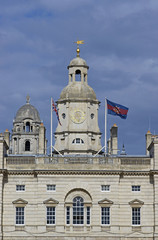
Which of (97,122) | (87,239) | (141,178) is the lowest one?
(87,239)

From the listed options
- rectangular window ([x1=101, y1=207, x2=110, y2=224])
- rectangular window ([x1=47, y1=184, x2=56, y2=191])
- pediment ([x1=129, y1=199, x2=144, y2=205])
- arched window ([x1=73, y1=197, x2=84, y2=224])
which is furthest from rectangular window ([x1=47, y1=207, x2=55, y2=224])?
pediment ([x1=129, y1=199, x2=144, y2=205])

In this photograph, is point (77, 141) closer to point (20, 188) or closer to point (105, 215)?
point (20, 188)

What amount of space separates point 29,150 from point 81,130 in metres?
43.2

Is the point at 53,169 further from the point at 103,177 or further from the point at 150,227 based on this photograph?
the point at 150,227

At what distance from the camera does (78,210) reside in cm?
8494

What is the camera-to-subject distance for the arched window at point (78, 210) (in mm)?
84750

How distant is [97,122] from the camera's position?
98.7 m

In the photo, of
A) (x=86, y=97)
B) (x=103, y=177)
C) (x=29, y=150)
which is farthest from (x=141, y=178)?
(x=29, y=150)

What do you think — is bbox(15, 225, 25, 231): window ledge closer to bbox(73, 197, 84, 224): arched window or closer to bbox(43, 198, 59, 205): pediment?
bbox(43, 198, 59, 205): pediment

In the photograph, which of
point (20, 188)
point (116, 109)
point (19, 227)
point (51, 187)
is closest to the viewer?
point (19, 227)

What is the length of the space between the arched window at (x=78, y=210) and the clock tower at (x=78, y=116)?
40.1 feet

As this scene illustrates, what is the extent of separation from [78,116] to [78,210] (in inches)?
621

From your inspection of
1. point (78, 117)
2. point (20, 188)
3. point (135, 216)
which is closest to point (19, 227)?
point (20, 188)

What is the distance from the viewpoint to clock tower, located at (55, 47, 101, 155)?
9681cm
